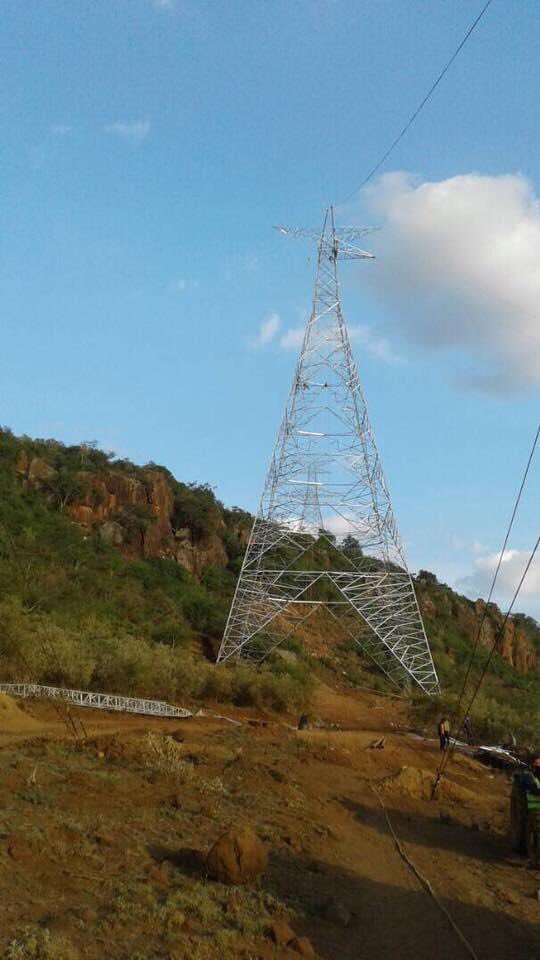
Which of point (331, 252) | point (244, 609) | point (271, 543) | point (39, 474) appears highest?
point (331, 252)

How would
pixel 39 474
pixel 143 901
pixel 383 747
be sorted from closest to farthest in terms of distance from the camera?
pixel 143 901 < pixel 383 747 < pixel 39 474

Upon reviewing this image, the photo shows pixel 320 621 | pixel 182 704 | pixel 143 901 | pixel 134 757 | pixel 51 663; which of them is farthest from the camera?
pixel 320 621

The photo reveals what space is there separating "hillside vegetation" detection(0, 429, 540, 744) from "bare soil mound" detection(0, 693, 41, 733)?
7.45 feet

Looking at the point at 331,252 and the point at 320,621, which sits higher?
the point at 331,252

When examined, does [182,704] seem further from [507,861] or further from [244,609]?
[507,861]

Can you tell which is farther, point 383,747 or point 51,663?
point 51,663

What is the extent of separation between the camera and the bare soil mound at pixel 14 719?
1936 cm

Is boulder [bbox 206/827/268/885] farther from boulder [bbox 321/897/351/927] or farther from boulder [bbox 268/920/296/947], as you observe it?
boulder [bbox 268/920/296/947]

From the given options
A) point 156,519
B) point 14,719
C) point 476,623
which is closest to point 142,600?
point 156,519

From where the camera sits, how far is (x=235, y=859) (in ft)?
25.7

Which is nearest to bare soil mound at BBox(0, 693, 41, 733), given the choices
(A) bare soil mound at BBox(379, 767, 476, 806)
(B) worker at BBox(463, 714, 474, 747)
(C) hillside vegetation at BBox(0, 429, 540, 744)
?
(C) hillside vegetation at BBox(0, 429, 540, 744)

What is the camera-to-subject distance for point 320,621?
50188mm

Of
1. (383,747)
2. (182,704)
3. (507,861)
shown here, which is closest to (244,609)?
(182,704)

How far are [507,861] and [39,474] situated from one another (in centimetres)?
4782
